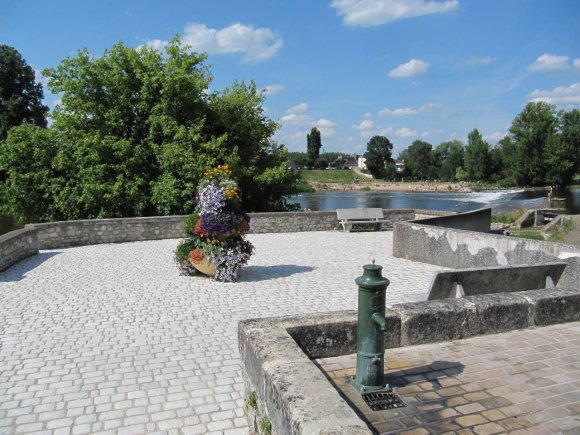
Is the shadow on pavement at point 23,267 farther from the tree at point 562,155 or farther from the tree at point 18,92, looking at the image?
the tree at point 562,155

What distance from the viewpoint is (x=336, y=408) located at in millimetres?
2508

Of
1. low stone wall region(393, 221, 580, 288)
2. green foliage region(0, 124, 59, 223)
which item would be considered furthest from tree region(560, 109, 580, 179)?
green foliage region(0, 124, 59, 223)

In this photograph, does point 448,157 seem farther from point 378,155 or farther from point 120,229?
point 120,229

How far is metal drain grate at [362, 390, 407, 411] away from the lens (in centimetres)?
311

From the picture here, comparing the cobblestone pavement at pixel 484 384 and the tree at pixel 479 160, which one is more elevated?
the tree at pixel 479 160

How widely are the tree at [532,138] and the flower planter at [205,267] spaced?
78658 millimetres

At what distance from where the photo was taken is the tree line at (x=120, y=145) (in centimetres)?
1856

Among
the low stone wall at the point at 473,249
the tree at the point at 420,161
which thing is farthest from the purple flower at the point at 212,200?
the tree at the point at 420,161

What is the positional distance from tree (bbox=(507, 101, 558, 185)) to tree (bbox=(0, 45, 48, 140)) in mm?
69061

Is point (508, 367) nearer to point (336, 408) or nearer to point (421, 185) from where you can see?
point (336, 408)

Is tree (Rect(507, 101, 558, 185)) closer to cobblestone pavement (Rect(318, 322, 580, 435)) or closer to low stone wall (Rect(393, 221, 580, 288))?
low stone wall (Rect(393, 221, 580, 288))

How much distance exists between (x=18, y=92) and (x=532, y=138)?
7147 cm

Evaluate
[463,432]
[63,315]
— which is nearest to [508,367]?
[463,432]

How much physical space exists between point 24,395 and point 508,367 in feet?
14.1
